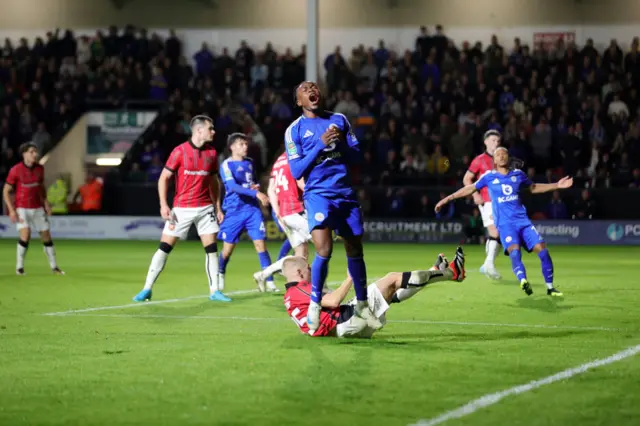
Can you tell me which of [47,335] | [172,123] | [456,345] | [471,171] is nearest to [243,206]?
[471,171]

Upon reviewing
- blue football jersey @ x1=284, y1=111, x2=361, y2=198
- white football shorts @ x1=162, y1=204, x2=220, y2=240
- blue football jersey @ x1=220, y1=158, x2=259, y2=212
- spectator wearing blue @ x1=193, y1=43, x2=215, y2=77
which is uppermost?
spectator wearing blue @ x1=193, y1=43, x2=215, y2=77

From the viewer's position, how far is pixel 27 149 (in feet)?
63.4

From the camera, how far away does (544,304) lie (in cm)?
1371

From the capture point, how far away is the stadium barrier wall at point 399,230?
1187 inches

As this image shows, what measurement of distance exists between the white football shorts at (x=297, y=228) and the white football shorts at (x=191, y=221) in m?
0.93

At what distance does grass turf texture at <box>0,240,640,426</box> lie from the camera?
6797 mm

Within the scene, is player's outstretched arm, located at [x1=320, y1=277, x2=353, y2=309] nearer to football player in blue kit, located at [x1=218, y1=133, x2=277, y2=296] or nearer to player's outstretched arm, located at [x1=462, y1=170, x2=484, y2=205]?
football player in blue kit, located at [x1=218, y1=133, x2=277, y2=296]

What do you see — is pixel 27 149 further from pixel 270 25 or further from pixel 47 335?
pixel 270 25

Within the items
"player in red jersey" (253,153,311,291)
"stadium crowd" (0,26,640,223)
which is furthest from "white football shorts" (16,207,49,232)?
"stadium crowd" (0,26,640,223)

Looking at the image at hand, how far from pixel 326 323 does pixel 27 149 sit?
10.8 metres

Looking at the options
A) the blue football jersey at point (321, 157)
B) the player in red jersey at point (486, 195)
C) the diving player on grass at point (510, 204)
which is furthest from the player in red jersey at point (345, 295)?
the player in red jersey at point (486, 195)

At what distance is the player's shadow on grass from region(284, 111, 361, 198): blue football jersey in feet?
12.5

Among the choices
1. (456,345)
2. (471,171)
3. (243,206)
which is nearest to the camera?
(456,345)

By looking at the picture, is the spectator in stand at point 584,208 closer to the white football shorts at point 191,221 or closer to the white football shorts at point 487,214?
the white football shorts at point 487,214
